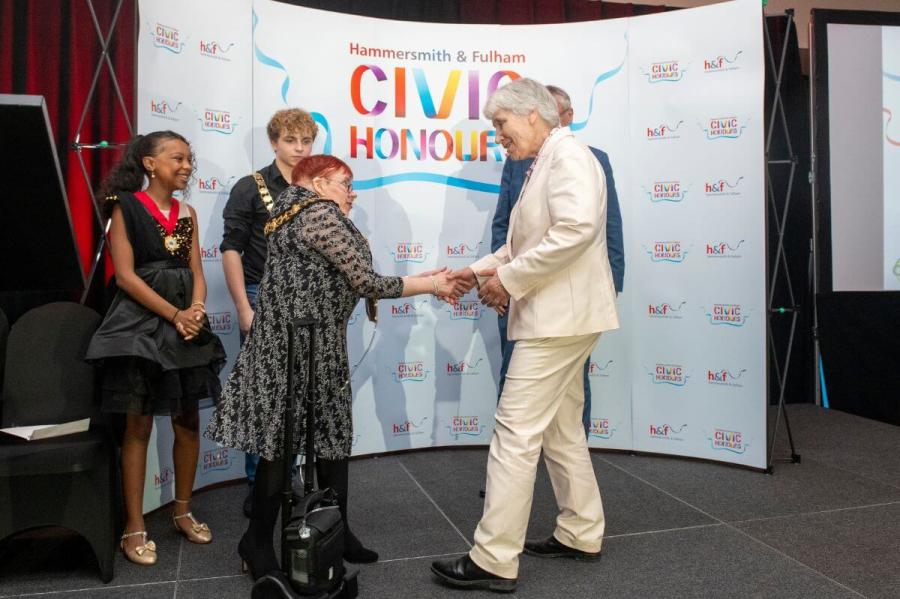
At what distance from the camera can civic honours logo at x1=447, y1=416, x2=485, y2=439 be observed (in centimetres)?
406

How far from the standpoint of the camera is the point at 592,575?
2.37 m

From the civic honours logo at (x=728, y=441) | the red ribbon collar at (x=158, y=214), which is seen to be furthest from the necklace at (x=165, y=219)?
the civic honours logo at (x=728, y=441)

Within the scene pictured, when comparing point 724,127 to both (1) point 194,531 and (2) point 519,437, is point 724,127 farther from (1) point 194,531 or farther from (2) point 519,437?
(1) point 194,531

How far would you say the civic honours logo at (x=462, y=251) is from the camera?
3.99m

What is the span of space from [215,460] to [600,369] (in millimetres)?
2060

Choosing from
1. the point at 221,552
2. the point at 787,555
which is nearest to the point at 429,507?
the point at 221,552

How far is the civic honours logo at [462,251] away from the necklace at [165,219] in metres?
1.67

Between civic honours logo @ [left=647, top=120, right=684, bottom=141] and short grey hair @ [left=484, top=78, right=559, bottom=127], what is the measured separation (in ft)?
5.53

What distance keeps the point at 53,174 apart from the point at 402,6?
3822 millimetres

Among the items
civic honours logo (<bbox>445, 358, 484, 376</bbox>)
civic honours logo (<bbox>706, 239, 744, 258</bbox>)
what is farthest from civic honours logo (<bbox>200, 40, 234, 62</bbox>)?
civic honours logo (<bbox>706, 239, 744, 258</bbox>)

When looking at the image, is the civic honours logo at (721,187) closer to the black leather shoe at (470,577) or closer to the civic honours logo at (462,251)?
the civic honours logo at (462,251)

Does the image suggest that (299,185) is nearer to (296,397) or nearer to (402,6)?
(296,397)

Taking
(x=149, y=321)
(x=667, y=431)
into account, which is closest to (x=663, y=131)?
(x=667, y=431)

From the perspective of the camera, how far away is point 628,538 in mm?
2699
